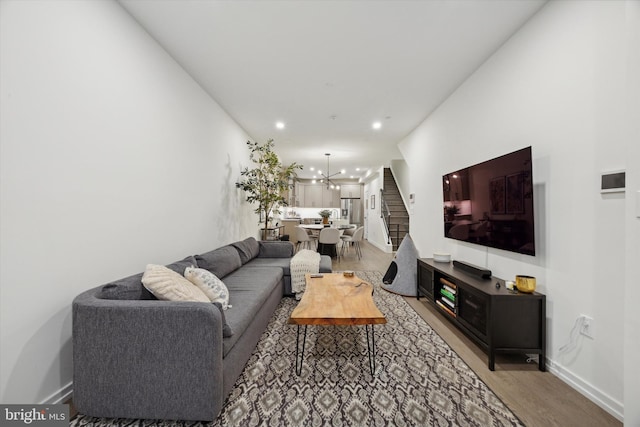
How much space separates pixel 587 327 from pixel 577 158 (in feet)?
3.82

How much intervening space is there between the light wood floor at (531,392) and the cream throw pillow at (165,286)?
2.20 m

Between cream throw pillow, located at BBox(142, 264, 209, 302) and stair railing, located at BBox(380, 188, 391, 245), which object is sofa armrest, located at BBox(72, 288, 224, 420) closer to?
cream throw pillow, located at BBox(142, 264, 209, 302)

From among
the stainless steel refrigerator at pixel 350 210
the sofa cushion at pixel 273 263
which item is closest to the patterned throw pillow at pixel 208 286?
the sofa cushion at pixel 273 263

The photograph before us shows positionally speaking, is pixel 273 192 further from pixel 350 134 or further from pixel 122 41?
pixel 122 41

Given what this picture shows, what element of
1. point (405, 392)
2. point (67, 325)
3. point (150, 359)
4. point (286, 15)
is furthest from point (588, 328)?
point (67, 325)

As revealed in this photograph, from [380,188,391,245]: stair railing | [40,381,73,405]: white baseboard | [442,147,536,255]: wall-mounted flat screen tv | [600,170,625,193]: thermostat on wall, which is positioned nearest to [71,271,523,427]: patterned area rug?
[40,381,73,405]: white baseboard

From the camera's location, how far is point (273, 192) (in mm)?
5273

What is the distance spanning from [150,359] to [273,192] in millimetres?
4031

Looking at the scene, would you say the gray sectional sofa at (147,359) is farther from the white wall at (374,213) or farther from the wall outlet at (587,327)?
the white wall at (374,213)

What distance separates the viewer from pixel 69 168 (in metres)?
1.67

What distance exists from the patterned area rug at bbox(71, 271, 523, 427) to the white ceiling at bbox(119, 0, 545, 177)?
9.43 feet

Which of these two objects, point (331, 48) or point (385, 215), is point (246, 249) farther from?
point (385, 215)

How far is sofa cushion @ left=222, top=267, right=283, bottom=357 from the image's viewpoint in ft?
6.10

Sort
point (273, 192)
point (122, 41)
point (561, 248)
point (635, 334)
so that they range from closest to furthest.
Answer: point (635, 334) < point (561, 248) < point (122, 41) < point (273, 192)
